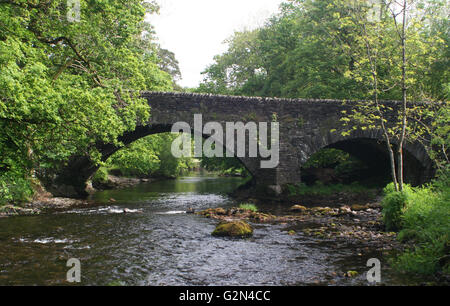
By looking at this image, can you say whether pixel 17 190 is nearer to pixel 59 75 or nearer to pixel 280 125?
pixel 59 75

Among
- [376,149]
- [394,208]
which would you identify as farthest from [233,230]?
[376,149]

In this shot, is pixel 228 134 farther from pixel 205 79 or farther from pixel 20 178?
pixel 205 79

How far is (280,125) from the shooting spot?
16.0 metres

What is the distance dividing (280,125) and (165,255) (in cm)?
1037

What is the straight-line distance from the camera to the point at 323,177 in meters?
20.8

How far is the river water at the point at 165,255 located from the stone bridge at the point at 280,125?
5816mm

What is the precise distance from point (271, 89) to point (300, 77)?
3.62 meters

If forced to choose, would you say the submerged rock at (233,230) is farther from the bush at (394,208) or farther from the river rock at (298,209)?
the river rock at (298,209)

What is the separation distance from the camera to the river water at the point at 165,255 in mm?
5527

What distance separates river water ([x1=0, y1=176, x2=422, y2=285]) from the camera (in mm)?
5527
